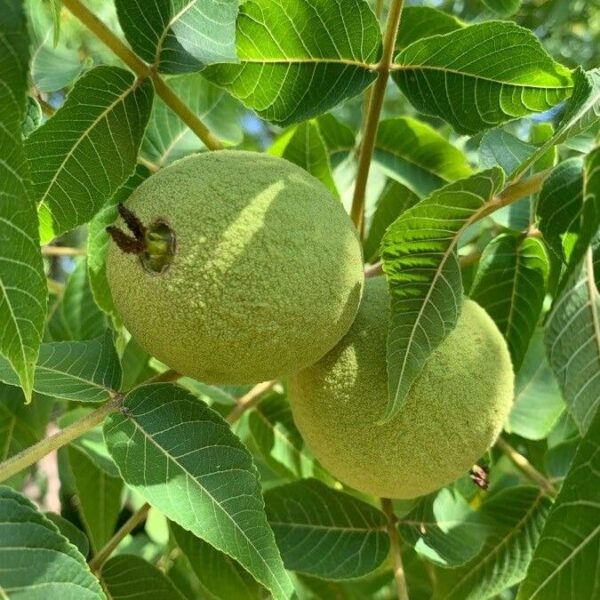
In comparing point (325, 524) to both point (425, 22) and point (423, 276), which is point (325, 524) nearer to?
point (423, 276)

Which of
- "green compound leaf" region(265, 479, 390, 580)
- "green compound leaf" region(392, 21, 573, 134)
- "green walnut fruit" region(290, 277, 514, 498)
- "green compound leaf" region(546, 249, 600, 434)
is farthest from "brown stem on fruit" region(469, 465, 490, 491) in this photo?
"green compound leaf" region(392, 21, 573, 134)

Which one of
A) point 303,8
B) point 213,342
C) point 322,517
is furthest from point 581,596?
point 303,8

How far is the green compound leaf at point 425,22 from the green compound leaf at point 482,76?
0.33 metres

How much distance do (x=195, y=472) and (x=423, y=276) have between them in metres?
0.40

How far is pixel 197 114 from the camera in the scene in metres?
1.84

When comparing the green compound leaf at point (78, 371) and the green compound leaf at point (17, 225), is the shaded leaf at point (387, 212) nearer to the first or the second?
the green compound leaf at point (78, 371)

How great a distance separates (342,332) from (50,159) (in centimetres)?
47

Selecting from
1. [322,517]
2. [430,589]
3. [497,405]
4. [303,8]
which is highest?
[303,8]

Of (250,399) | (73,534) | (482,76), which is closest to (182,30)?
(482,76)

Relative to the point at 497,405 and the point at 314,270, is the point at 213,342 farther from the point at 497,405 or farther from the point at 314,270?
the point at 497,405

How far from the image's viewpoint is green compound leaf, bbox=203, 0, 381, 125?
3.97 ft

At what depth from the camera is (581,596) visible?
85cm

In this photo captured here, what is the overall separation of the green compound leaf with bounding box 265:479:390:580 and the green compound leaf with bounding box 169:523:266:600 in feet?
0.29

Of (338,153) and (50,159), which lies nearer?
(50,159)
